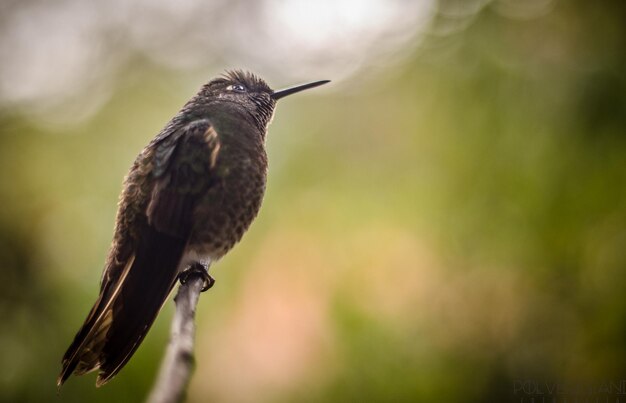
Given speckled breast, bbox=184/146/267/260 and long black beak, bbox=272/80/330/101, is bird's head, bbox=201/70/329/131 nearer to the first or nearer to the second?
long black beak, bbox=272/80/330/101

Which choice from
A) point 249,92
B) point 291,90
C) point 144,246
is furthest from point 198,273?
point 291,90

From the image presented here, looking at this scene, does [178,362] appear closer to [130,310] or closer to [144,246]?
[130,310]

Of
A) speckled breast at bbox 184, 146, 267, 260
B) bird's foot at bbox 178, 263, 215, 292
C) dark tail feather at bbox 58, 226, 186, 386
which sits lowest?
dark tail feather at bbox 58, 226, 186, 386

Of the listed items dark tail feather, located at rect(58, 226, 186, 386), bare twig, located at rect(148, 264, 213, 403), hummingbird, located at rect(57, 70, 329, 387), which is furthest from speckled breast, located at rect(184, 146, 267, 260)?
bare twig, located at rect(148, 264, 213, 403)

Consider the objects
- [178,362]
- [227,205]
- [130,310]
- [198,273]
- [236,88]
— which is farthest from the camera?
[236,88]

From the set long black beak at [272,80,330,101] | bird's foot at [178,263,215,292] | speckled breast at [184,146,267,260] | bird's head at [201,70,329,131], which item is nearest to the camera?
bird's foot at [178,263,215,292]

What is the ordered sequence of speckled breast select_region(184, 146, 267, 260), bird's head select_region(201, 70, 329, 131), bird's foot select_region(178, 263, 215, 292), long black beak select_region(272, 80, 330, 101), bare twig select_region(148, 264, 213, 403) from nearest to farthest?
bare twig select_region(148, 264, 213, 403)
bird's foot select_region(178, 263, 215, 292)
speckled breast select_region(184, 146, 267, 260)
bird's head select_region(201, 70, 329, 131)
long black beak select_region(272, 80, 330, 101)

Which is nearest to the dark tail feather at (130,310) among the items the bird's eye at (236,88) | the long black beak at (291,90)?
the bird's eye at (236,88)

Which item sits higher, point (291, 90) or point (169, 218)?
point (291, 90)
